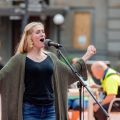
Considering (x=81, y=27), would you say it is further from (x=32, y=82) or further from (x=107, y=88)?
(x=32, y=82)

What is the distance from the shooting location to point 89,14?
27.9 m

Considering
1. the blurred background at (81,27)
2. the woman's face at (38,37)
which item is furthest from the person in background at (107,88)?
the blurred background at (81,27)

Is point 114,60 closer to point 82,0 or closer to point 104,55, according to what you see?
point 104,55

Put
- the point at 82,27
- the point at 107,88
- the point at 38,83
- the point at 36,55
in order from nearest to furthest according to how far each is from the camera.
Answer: the point at 38,83, the point at 36,55, the point at 107,88, the point at 82,27

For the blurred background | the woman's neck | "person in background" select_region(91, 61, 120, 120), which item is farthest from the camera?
the blurred background

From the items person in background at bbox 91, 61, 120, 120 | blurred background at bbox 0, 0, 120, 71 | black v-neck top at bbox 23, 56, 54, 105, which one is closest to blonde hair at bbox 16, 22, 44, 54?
black v-neck top at bbox 23, 56, 54, 105

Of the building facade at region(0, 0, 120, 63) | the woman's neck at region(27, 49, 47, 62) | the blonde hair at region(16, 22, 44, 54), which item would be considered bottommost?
the building facade at region(0, 0, 120, 63)

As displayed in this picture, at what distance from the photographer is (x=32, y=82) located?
5949 millimetres

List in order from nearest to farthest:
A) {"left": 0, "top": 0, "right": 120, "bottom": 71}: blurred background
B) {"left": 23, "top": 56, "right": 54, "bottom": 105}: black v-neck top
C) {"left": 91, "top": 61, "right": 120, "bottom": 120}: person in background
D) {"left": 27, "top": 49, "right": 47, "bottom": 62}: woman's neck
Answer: {"left": 23, "top": 56, "right": 54, "bottom": 105}: black v-neck top → {"left": 27, "top": 49, "right": 47, "bottom": 62}: woman's neck → {"left": 91, "top": 61, "right": 120, "bottom": 120}: person in background → {"left": 0, "top": 0, "right": 120, "bottom": 71}: blurred background

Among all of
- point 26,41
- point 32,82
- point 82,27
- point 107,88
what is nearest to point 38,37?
point 26,41

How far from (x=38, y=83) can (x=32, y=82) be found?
0.06 meters

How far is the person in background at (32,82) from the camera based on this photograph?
595cm

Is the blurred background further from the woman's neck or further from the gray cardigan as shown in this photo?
the woman's neck

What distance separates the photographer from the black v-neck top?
19.5 feet
